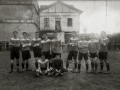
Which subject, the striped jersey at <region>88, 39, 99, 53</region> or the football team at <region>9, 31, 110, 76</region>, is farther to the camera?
the striped jersey at <region>88, 39, 99, 53</region>

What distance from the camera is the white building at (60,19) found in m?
34.1

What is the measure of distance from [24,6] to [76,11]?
11404mm

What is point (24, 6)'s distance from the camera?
2772 centimetres

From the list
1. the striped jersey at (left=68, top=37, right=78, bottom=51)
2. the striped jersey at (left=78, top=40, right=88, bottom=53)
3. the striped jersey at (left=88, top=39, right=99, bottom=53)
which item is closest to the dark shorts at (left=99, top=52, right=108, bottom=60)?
the striped jersey at (left=88, top=39, right=99, bottom=53)

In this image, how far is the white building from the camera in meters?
34.1

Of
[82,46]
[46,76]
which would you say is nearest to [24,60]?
[46,76]

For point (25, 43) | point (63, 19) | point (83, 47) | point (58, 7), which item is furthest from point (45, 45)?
point (58, 7)

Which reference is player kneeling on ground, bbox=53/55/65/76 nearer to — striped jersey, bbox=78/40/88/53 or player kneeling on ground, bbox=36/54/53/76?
player kneeling on ground, bbox=36/54/53/76

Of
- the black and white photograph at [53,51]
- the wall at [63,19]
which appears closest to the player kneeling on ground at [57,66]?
the black and white photograph at [53,51]

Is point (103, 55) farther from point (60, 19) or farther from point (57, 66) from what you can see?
point (60, 19)

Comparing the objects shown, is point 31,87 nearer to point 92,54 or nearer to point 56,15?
point 92,54

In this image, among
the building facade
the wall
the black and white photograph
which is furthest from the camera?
the wall

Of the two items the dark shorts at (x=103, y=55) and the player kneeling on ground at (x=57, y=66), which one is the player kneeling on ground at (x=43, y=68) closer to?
the player kneeling on ground at (x=57, y=66)

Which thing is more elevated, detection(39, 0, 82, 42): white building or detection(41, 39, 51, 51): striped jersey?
detection(39, 0, 82, 42): white building
